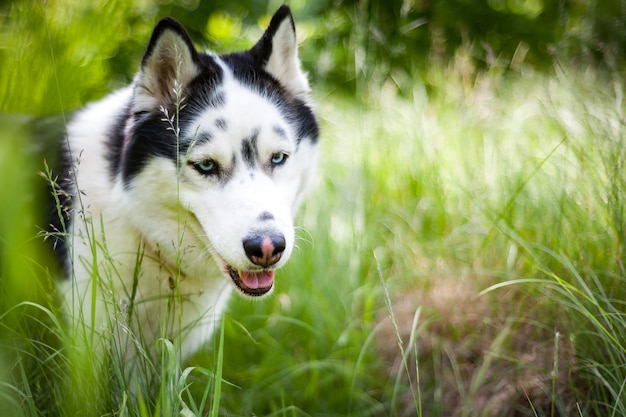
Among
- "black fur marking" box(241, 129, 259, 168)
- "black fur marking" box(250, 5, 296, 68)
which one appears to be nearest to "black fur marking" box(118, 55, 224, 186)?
"black fur marking" box(241, 129, 259, 168)

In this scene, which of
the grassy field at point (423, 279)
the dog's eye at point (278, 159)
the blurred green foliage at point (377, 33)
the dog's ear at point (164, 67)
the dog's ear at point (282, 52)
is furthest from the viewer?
the blurred green foliage at point (377, 33)

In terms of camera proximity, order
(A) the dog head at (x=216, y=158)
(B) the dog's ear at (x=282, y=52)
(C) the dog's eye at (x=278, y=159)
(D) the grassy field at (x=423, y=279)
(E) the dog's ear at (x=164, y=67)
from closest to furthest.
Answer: (D) the grassy field at (x=423, y=279)
(A) the dog head at (x=216, y=158)
(E) the dog's ear at (x=164, y=67)
(C) the dog's eye at (x=278, y=159)
(B) the dog's ear at (x=282, y=52)

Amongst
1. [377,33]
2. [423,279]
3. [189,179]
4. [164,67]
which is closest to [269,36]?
[164,67]

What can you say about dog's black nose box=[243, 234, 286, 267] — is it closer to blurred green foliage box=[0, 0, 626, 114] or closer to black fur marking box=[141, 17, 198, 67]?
black fur marking box=[141, 17, 198, 67]

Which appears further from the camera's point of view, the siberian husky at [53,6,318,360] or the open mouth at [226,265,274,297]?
the open mouth at [226,265,274,297]

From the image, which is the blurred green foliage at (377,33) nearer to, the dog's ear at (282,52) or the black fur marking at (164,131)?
the black fur marking at (164,131)

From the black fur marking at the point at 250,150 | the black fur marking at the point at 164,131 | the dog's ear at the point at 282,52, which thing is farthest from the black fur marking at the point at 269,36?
the black fur marking at the point at 250,150

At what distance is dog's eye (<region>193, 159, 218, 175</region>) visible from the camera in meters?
2.21

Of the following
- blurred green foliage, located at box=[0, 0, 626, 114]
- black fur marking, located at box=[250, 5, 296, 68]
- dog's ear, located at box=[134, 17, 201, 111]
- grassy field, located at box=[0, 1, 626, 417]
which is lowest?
grassy field, located at box=[0, 1, 626, 417]

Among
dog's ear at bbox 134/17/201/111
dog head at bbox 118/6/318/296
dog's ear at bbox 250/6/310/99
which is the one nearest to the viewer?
dog head at bbox 118/6/318/296

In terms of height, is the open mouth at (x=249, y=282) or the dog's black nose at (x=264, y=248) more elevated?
the dog's black nose at (x=264, y=248)

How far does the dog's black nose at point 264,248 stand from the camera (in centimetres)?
200

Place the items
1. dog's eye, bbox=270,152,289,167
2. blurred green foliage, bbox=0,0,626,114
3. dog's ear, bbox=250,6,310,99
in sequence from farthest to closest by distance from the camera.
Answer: blurred green foliage, bbox=0,0,626,114 → dog's ear, bbox=250,6,310,99 → dog's eye, bbox=270,152,289,167

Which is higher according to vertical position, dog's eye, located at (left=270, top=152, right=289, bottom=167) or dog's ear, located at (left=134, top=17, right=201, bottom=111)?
dog's ear, located at (left=134, top=17, right=201, bottom=111)
